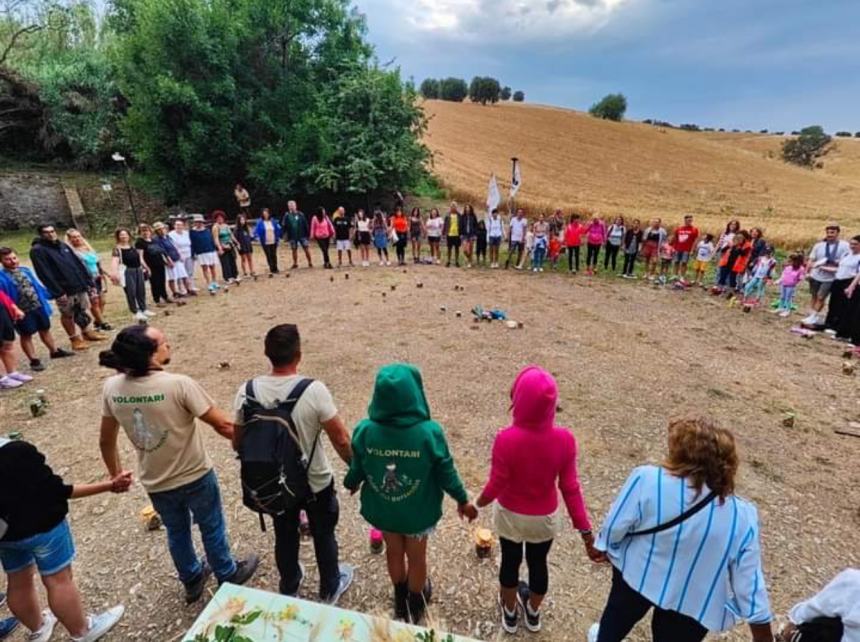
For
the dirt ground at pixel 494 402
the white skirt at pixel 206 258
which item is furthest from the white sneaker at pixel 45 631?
the white skirt at pixel 206 258

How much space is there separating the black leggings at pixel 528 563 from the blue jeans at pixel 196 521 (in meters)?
1.75

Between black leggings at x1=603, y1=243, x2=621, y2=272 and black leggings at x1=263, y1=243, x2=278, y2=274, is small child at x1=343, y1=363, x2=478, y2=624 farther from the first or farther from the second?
black leggings at x1=603, y1=243, x2=621, y2=272

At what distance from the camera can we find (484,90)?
71.2m

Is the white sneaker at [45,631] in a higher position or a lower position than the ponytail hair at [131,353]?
lower

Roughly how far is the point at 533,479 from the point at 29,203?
84.3 ft

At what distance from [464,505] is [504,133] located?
43778mm

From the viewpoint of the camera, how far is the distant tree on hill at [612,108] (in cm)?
6500

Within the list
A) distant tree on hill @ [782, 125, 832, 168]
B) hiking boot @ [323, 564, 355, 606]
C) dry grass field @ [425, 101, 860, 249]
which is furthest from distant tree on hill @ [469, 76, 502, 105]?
hiking boot @ [323, 564, 355, 606]

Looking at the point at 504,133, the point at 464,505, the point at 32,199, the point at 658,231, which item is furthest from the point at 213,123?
the point at 504,133

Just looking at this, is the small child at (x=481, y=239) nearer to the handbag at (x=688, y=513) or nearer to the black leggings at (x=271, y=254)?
the black leggings at (x=271, y=254)

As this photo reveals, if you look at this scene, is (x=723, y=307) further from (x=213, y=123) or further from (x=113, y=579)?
(x=213, y=123)

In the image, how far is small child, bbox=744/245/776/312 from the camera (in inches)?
387

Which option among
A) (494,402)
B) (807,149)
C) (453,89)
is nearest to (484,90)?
(453,89)

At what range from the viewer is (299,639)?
174 cm
